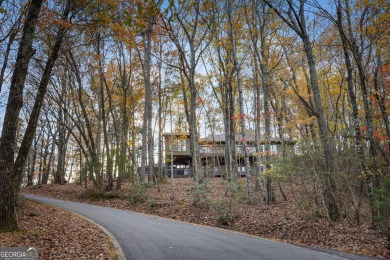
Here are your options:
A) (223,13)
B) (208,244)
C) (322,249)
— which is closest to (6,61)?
(223,13)

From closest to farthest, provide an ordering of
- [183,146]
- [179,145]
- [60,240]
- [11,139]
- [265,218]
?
[60,240] < [11,139] < [265,218] < [183,146] < [179,145]

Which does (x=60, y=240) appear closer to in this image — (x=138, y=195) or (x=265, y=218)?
(x=265, y=218)

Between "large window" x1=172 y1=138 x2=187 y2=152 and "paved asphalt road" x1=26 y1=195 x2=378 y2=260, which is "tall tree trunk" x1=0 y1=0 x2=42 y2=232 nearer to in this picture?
"paved asphalt road" x1=26 y1=195 x2=378 y2=260

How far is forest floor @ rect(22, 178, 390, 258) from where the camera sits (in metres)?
7.54

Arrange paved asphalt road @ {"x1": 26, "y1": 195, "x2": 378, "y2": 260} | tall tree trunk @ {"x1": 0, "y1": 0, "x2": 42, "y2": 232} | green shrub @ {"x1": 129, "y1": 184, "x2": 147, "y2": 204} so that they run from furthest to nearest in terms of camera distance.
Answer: green shrub @ {"x1": 129, "y1": 184, "x2": 147, "y2": 204} < tall tree trunk @ {"x1": 0, "y1": 0, "x2": 42, "y2": 232} < paved asphalt road @ {"x1": 26, "y1": 195, "x2": 378, "y2": 260}

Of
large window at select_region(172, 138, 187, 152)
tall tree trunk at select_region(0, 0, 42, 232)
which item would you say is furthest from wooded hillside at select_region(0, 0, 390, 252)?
large window at select_region(172, 138, 187, 152)

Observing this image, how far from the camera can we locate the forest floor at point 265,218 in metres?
7.54

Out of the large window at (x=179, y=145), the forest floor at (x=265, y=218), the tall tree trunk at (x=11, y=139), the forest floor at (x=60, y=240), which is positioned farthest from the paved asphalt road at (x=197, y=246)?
the large window at (x=179, y=145)

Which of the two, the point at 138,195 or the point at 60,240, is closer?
the point at 60,240

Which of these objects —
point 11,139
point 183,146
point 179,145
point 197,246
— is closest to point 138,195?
point 11,139

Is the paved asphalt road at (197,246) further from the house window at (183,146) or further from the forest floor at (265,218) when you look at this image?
the house window at (183,146)

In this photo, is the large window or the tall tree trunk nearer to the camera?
the tall tree trunk

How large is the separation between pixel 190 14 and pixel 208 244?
12.1 m

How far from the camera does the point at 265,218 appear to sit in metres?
10.7
